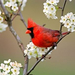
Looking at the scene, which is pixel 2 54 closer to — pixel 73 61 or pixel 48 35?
pixel 73 61

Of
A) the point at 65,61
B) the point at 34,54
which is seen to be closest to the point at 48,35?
the point at 34,54

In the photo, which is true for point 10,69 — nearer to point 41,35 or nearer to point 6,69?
point 6,69

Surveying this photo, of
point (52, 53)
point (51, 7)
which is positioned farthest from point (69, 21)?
point (52, 53)

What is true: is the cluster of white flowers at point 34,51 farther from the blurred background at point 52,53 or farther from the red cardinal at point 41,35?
the blurred background at point 52,53

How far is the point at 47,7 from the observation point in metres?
2.71

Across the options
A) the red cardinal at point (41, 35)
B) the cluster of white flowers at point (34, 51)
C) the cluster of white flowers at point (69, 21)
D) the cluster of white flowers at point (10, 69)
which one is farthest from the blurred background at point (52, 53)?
the cluster of white flowers at point (69, 21)

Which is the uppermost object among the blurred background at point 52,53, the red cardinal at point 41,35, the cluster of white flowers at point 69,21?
the cluster of white flowers at point 69,21

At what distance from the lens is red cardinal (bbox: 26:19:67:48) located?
9.32ft

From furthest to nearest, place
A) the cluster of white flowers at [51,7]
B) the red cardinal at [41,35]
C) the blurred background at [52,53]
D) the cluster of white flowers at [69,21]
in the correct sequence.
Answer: the blurred background at [52,53] < the red cardinal at [41,35] < the cluster of white flowers at [51,7] < the cluster of white flowers at [69,21]

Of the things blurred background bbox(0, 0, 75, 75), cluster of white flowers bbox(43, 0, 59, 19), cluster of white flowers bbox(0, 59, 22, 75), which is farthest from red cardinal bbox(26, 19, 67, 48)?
blurred background bbox(0, 0, 75, 75)

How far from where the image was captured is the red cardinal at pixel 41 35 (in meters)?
2.84

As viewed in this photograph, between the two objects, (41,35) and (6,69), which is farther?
(41,35)

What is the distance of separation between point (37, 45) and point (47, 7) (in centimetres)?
36

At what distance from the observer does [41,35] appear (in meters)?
2.93
